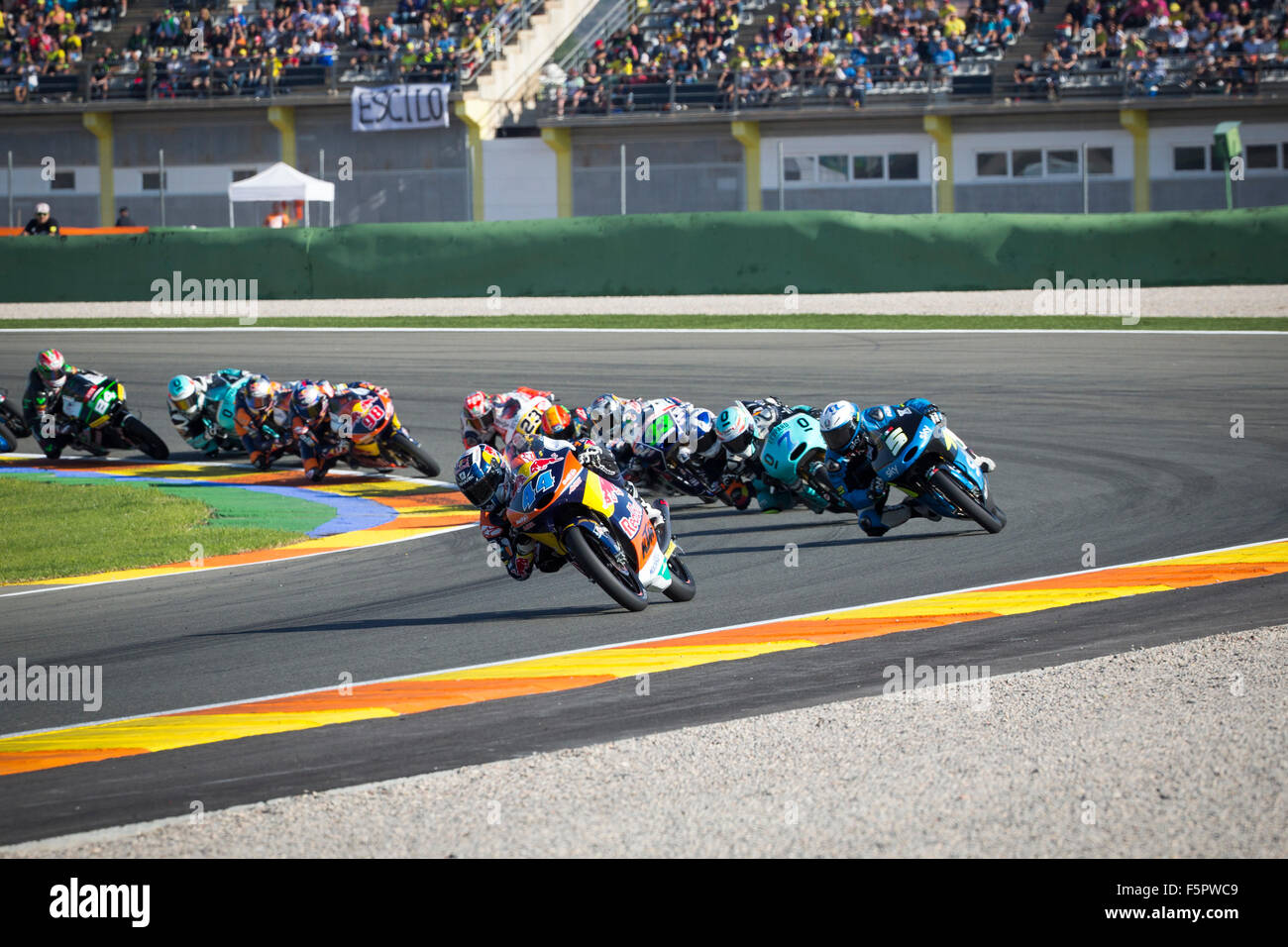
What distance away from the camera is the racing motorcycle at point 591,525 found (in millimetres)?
7902

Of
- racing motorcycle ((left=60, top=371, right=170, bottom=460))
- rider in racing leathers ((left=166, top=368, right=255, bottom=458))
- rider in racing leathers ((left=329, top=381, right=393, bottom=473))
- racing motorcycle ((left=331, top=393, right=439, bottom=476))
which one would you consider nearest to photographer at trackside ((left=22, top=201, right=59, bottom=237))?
racing motorcycle ((left=60, top=371, right=170, bottom=460))

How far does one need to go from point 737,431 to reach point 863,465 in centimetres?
112

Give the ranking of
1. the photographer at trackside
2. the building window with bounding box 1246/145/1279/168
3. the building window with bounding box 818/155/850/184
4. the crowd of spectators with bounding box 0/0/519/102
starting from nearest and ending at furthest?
1. the photographer at trackside
2. the building window with bounding box 1246/145/1279/168
3. the building window with bounding box 818/155/850/184
4. the crowd of spectators with bounding box 0/0/519/102

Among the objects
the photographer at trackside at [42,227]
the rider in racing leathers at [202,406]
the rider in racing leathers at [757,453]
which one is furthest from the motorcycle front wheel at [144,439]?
the photographer at trackside at [42,227]

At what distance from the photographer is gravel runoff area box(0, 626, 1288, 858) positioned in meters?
4.92

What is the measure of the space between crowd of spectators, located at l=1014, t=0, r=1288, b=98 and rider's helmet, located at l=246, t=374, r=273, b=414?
79.8 feet

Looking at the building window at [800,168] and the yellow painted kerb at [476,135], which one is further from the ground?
the yellow painted kerb at [476,135]

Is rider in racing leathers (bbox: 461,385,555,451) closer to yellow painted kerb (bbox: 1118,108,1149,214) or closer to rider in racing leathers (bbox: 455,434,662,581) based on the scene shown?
rider in racing leathers (bbox: 455,434,662,581)

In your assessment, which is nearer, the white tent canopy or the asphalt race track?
the asphalt race track

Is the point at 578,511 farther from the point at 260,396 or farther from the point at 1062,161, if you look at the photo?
the point at 1062,161

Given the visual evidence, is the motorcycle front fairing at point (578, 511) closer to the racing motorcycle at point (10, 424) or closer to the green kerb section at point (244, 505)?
the green kerb section at point (244, 505)

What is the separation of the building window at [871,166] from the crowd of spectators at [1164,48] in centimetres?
378
